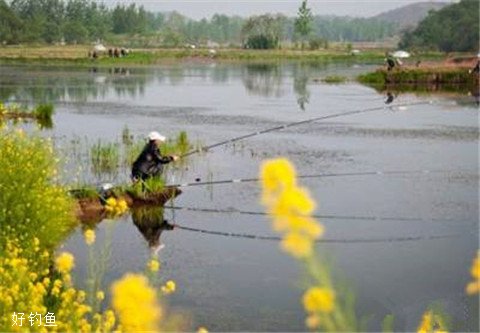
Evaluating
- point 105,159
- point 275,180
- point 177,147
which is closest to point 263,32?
point 177,147

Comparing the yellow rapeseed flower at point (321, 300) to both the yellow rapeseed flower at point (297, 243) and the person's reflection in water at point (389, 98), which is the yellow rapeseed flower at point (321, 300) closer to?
the yellow rapeseed flower at point (297, 243)

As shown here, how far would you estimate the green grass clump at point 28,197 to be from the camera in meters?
8.14

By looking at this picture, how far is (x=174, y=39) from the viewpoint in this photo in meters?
126

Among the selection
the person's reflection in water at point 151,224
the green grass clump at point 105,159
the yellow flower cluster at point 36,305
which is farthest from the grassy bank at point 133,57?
the yellow flower cluster at point 36,305

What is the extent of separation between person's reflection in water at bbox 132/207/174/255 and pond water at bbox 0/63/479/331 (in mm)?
89

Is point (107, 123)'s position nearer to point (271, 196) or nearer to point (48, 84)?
point (48, 84)

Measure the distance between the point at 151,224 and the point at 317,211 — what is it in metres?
2.38

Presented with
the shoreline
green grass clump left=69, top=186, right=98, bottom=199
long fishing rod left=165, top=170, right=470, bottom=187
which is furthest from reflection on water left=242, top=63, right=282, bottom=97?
green grass clump left=69, top=186, right=98, bottom=199

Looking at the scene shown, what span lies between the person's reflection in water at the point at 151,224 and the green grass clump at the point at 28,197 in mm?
1923

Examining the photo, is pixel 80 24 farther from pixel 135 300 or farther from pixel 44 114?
pixel 135 300

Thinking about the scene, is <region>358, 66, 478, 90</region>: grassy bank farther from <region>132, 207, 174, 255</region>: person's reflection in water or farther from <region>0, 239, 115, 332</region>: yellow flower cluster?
<region>0, 239, 115, 332</region>: yellow flower cluster

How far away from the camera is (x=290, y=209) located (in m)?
1.86

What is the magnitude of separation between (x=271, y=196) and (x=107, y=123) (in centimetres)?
2187

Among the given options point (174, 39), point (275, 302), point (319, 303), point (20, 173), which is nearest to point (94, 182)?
point (20, 173)
